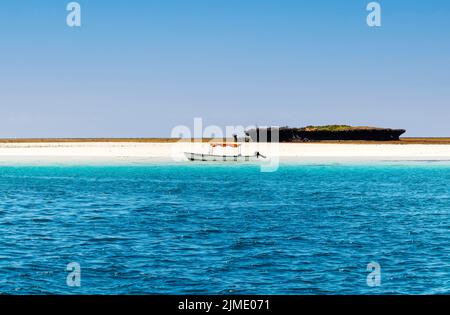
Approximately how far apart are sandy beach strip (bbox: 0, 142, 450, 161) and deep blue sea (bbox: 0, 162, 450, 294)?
227 ft

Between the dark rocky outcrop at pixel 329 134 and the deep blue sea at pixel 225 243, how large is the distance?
3039 inches

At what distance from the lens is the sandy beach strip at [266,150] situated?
11550 cm

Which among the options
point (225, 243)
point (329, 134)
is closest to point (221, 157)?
point (329, 134)

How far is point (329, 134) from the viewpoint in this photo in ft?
417

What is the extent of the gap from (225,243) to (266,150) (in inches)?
3677

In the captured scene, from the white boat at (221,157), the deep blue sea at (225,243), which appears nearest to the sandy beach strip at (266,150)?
the white boat at (221,157)

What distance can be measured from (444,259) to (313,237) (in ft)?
20.6

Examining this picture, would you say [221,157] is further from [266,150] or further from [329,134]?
[329,134]

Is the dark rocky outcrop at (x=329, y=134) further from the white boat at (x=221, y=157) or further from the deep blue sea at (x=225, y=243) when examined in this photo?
the deep blue sea at (x=225, y=243)

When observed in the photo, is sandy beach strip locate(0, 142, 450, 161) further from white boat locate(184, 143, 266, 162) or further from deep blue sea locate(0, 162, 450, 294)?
deep blue sea locate(0, 162, 450, 294)

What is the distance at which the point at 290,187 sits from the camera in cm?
5625
